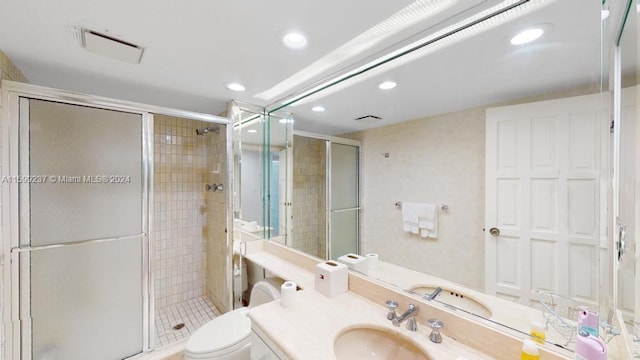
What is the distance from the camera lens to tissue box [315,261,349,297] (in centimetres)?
126

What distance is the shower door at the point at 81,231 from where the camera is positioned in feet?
4.62

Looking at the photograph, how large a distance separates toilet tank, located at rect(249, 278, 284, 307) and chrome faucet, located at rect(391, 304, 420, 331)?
94cm

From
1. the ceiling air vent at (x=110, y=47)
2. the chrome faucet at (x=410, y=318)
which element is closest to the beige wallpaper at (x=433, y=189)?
the chrome faucet at (x=410, y=318)

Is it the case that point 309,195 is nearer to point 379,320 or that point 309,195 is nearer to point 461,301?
point 379,320

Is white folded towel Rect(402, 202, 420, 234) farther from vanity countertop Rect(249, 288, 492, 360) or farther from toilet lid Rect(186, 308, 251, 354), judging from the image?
toilet lid Rect(186, 308, 251, 354)

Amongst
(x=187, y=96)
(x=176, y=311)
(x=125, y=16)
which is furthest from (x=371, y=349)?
(x=176, y=311)

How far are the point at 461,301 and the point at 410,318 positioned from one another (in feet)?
0.81

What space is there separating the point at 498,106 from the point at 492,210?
→ 0.45 meters

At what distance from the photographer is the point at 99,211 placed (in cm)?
162

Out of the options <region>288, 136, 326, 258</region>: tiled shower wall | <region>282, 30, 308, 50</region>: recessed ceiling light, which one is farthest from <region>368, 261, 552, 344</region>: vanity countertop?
<region>282, 30, 308, 50</region>: recessed ceiling light

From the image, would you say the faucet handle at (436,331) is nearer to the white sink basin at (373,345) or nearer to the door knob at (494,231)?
the white sink basin at (373,345)

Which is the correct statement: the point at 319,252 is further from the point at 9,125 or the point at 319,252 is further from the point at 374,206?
the point at 9,125

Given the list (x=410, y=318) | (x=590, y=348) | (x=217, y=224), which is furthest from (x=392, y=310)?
(x=217, y=224)

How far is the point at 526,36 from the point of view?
91 cm
